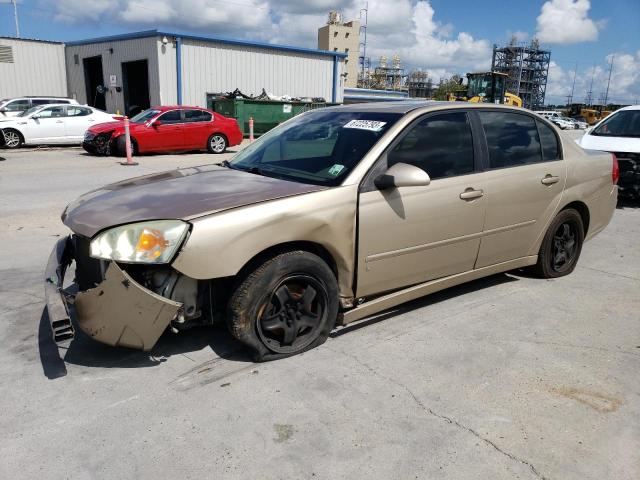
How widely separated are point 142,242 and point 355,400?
4.79 feet

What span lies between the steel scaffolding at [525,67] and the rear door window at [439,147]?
10767cm

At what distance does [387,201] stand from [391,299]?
72 centimetres

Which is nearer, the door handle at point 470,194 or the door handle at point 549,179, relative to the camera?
the door handle at point 470,194

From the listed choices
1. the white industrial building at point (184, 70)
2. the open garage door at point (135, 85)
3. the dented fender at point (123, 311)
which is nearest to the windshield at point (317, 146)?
the dented fender at point (123, 311)

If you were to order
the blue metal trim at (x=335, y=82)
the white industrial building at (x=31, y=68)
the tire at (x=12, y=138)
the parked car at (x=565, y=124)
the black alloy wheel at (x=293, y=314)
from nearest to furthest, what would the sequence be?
1. the black alloy wheel at (x=293, y=314)
2. the tire at (x=12, y=138)
3. the white industrial building at (x=31, y=68)
4. the blue metal trim at (x=335, y=82)
5. the parked car at (x=565, y=124)

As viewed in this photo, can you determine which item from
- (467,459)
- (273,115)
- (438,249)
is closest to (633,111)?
(438,249)

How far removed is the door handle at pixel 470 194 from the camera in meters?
3.99

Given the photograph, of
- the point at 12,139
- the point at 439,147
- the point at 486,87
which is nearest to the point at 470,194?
the point at 439,147

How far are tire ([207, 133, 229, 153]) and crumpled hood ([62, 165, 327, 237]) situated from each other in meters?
13.8

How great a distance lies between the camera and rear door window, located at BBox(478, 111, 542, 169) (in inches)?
170

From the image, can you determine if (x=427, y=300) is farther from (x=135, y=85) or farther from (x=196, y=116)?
(x=135, y=85)

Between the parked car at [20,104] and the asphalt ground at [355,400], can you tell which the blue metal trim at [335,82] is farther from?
the asphalt ground at [355,400]

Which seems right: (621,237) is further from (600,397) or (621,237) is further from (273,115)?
(273,115)

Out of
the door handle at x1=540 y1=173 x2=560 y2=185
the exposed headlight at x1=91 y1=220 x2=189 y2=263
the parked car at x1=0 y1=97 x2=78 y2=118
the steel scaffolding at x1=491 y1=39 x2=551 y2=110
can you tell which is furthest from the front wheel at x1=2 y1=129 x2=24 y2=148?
the steel scaffolding at x1=491 y1=39 x2=551 y2=110
